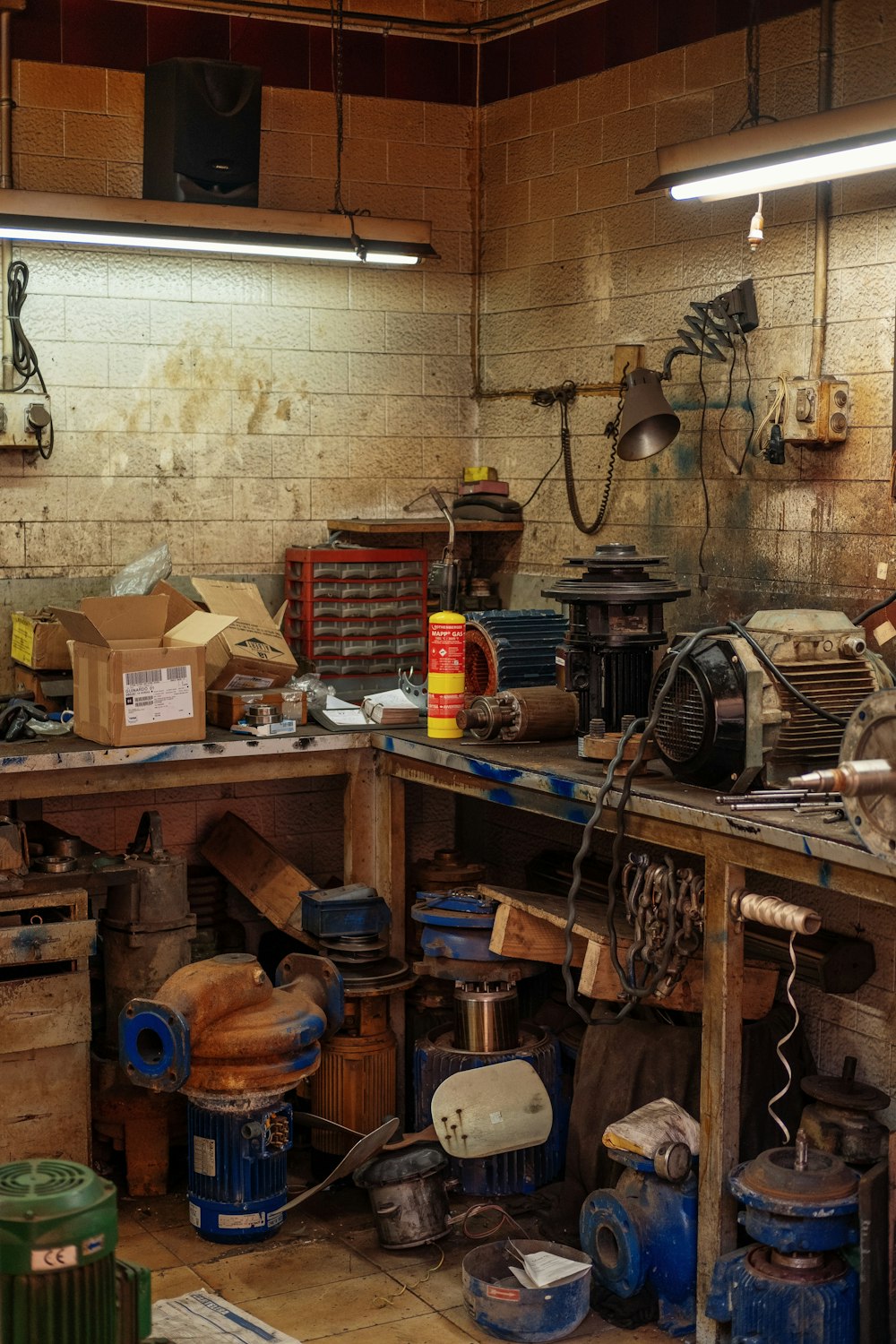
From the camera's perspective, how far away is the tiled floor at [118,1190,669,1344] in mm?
3346

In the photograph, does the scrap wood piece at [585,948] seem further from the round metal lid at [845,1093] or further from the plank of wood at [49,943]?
the plank of wood at [49,943]

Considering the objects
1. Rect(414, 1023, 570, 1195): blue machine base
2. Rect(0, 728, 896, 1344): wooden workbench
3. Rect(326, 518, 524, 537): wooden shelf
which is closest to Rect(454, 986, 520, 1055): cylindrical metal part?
Rect(414, 1023, 570, 1195): blue machine base

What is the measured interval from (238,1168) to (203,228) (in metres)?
2.47

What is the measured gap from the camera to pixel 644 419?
4234 millimetres

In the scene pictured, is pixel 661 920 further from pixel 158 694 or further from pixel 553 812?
pixel 158 694

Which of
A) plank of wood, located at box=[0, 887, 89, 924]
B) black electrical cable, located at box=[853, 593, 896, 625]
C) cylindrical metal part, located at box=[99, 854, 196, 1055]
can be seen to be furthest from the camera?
cylindrical metal part, located at box=[99, 854, 196, 1055]

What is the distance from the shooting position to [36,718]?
13.8ft

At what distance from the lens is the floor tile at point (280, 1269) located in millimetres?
3529

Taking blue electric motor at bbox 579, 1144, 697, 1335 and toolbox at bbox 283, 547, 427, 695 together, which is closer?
blue electric motor at bbox 579, 1144, 697, 1335

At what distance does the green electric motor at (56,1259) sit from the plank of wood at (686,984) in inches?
59.7

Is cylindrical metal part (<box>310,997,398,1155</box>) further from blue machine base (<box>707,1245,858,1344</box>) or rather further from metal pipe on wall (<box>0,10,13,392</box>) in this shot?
metal pipe on wall (<box>0,10,13,392</box>)

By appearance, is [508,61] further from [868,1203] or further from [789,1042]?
[868,1203]

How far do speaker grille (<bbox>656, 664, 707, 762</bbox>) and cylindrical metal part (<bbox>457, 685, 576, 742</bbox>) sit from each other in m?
0.49

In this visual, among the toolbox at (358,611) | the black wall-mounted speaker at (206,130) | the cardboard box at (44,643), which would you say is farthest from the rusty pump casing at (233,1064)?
the black wall-mounted speaker at (206,130)
